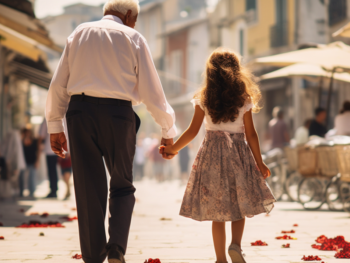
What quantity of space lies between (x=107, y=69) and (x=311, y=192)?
7.54 meters

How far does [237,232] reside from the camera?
4.43 metres

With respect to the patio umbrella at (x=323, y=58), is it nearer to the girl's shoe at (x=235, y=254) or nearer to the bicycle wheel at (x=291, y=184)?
the bicycle wheel at (x=291, y=184)

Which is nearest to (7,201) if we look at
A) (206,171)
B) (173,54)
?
(206,171)

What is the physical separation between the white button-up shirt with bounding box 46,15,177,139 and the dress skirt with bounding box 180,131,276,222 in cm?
54

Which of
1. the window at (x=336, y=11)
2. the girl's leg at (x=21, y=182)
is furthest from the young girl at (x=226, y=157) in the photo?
the window at (x=336, y=11)

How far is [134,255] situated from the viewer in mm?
5215

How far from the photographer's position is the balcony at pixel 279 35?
83.3ft

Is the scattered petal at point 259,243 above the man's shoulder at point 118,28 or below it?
below

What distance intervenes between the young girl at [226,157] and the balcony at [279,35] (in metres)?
21.4

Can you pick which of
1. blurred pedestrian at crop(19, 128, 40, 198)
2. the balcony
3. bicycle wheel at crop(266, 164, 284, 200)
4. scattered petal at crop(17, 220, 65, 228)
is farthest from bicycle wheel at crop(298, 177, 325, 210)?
the balcony

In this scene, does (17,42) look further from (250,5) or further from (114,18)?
(250,5)

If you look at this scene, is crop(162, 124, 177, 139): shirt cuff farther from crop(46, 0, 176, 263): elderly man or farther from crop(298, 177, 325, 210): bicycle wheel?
crop(298, 177, 325, 210): bicycle wheel

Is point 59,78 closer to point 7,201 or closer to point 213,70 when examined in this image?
point 213,70

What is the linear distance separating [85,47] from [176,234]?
325 centimetres
